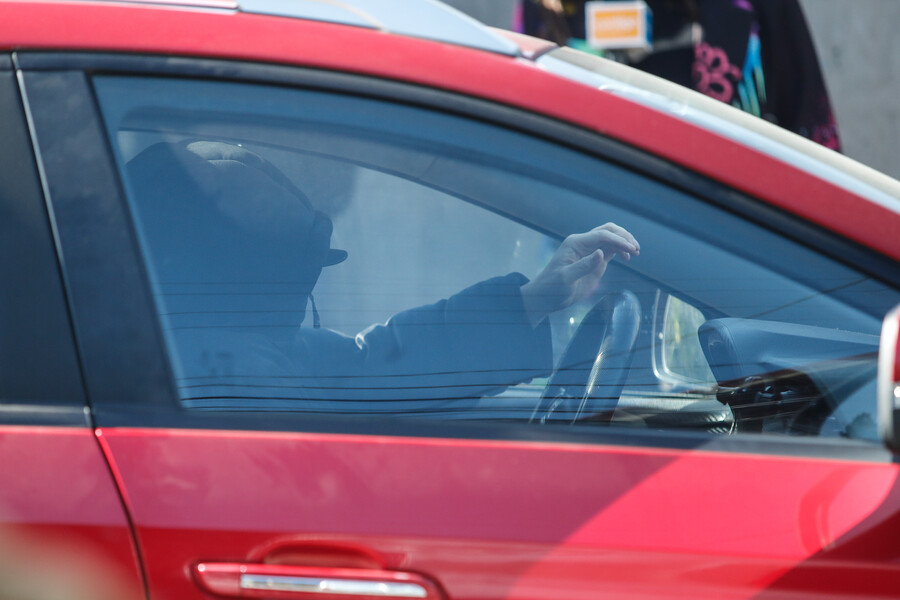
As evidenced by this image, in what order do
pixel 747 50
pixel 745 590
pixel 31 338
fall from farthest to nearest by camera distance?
1. pixel 747 50
2. pixel 31 338
3. pixel 745 590

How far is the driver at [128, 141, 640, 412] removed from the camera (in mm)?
1197

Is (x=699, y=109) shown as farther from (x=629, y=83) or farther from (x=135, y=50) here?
(x=135, y=50)

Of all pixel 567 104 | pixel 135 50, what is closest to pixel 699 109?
pixel 567 104

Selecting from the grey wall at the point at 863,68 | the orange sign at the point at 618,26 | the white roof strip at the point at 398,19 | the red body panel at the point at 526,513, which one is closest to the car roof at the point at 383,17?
the white roof strip at the point at 398,19

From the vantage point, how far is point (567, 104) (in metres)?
1.18

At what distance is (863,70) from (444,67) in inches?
186

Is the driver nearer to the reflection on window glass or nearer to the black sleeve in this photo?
the black sleeve

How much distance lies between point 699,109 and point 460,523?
2.20 ft

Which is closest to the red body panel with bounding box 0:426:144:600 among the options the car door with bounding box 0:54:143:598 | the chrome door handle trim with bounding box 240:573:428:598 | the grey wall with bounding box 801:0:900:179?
the car door with bounding box 0:54:143:598

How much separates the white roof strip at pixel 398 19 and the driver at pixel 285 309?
206 mm

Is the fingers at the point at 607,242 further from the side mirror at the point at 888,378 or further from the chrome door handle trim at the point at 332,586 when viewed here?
the chrome door handle trim at the point at 332,586

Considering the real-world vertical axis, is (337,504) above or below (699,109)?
below

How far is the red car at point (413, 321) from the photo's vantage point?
1.07m

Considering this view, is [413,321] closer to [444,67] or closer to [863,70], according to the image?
[444,67]
